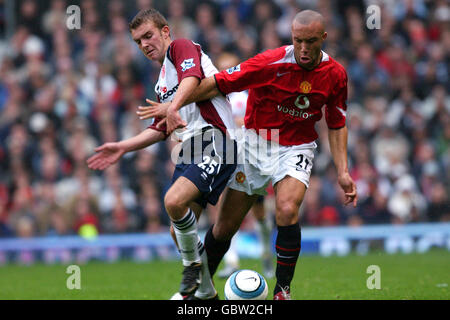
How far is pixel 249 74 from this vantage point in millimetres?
6262

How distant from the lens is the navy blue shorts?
6051mm

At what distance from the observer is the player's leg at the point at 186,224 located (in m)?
5.86

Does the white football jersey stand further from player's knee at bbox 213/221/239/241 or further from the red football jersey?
player's knee at bbox 213/221/239/241

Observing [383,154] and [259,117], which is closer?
[259,117]

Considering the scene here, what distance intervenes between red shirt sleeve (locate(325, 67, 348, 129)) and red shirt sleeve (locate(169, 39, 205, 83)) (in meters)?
1.19

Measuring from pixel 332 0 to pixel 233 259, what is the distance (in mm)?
9130

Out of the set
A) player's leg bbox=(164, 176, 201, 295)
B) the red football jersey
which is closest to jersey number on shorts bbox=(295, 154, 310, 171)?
the red football jersey

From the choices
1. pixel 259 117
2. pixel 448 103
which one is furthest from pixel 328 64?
pixel 448 103

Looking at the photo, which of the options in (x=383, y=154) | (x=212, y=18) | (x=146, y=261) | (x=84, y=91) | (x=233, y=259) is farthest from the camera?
(x=212, y=18)

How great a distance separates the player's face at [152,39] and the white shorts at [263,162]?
3.69 ft

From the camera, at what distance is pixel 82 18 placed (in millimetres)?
16438

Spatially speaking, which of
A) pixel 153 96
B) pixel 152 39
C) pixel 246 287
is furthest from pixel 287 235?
pixel 153 96
